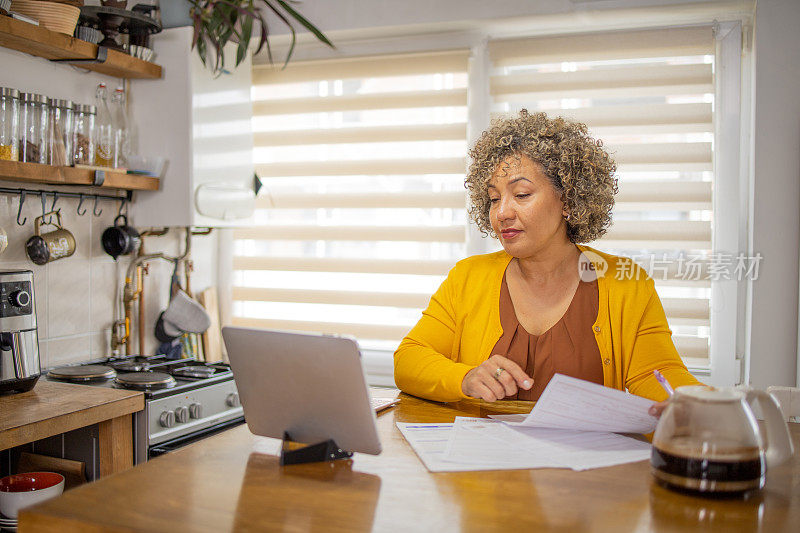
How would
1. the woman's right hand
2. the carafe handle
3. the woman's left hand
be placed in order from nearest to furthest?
1. the carafe handle
2. the woman's left hand
3. the woman's right hand

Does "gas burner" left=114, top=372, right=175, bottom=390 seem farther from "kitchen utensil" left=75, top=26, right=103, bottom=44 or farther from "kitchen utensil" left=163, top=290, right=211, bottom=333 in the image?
"kitchen utensil" left=75, top=26, right=103, bottom=44

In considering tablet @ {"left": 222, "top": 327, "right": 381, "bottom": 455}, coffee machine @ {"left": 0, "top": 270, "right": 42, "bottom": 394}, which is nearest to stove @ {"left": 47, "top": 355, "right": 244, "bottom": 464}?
coffee machine @ {"left": 0, "top": 270, "right": 42, "bottom": 394}

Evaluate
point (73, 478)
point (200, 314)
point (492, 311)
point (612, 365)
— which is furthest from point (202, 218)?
point (612, 365)

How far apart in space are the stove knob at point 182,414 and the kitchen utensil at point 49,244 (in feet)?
2.23

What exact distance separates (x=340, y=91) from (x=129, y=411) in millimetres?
1662

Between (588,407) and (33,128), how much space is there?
192 cm

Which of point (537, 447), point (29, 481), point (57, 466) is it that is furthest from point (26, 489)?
point (537, 447)

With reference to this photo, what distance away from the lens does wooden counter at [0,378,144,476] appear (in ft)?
5.49

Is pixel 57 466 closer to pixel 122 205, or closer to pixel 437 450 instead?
pixel 122 205

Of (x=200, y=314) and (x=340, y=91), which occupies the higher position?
(x=340, y=91)

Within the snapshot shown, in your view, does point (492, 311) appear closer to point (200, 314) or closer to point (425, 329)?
point (425, 329)

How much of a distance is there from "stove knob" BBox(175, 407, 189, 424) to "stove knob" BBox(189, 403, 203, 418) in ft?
0.12

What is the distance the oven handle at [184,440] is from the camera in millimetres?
2087

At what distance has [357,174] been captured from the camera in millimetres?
2992
